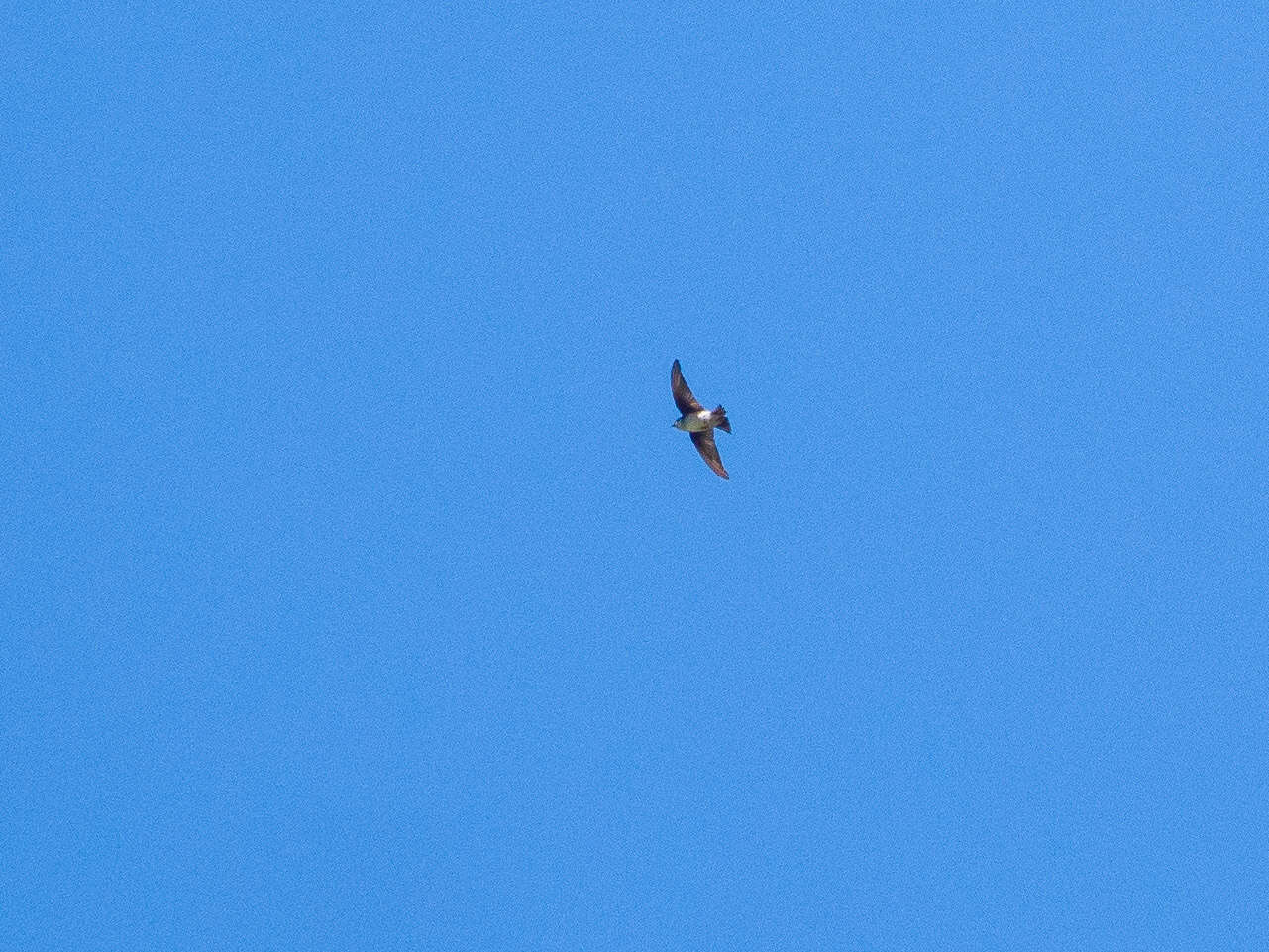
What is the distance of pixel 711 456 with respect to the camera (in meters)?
20.1

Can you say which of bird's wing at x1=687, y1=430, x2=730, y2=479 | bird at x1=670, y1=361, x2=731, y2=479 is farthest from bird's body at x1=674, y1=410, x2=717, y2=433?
bird's wing at x1=687, y1=430, x2=730, y2=479

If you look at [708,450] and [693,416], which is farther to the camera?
[708,450]

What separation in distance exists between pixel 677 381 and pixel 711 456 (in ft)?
4.07

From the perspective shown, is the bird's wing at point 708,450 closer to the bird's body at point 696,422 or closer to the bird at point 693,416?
the bird at point 693,416

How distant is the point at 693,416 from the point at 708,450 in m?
1.02

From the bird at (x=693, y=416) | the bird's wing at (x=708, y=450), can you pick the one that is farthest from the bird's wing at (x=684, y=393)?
the bird's wing at (x=708, y=450)

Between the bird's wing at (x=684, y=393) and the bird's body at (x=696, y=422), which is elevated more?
the bird's wing at (x=684, y=393)

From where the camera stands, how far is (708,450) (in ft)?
66.1

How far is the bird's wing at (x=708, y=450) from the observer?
20.1 meters

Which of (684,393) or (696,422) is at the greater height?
(684,393)

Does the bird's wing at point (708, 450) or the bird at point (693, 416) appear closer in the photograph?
the bird at point (693, 416)

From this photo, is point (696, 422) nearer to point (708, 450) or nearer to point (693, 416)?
point (693, 416)

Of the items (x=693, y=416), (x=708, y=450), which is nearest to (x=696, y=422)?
(x=693, y=416)

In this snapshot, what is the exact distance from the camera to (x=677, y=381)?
63.6ft
